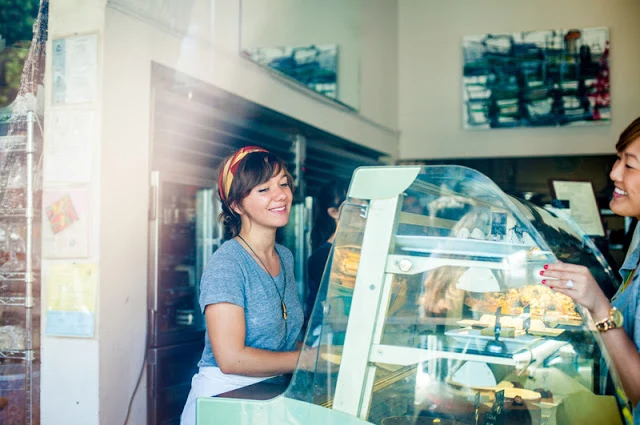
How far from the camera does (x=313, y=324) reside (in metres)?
1.63

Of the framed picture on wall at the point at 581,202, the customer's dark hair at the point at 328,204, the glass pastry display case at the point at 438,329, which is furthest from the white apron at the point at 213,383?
the framed picture on wall at the point at 581,202

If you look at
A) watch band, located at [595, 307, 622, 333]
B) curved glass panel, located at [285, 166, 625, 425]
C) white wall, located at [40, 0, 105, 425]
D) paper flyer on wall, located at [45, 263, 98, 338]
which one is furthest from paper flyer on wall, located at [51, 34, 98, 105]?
watch band, located at [595, 307, 622, 333]

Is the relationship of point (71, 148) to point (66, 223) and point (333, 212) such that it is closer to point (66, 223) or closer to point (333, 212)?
point (66, 223)

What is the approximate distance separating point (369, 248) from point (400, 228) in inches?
3.7

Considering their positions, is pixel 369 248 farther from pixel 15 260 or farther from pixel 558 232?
pixel 15 260

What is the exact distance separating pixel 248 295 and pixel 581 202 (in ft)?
9.61

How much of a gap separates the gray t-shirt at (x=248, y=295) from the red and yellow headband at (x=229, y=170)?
20cm

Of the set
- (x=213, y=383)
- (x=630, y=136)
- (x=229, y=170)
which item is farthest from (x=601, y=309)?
(x=229, y=170)

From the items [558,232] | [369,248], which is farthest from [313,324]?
[558,232]

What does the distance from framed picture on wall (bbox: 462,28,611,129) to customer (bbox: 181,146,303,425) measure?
4.84m

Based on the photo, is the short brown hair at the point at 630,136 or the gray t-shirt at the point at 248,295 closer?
the short brown hair at the point at 630,136

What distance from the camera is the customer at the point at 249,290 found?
6.22 ft

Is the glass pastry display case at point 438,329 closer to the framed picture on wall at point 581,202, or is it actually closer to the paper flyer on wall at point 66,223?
the paper flyer on wall at point 66,223

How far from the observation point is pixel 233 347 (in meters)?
1.88
